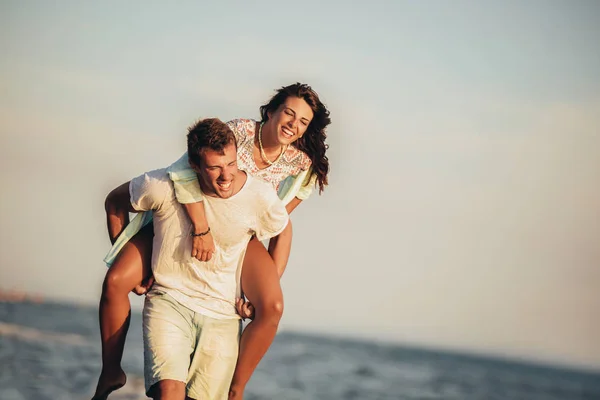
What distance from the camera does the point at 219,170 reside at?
18.5 feet

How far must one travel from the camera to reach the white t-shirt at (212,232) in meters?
5.87

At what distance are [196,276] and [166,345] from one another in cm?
45

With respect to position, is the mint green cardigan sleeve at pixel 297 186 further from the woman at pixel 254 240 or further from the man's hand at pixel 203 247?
the man's hand at pixel 203 247

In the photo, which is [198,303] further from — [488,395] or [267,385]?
[488,395]

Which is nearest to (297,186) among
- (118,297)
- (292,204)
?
(292,204)

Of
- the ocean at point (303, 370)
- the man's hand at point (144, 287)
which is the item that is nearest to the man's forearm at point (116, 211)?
the man's hand at point (144, 287)

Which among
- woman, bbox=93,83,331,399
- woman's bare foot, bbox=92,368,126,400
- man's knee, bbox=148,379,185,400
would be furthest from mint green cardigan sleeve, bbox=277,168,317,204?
woman's bare foot, bbox=92,368,126,400

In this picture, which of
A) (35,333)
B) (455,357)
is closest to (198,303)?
(35,333)

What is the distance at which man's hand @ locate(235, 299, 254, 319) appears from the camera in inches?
239

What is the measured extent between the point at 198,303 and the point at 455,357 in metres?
29.2

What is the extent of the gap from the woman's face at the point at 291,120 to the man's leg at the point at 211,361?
1169mm

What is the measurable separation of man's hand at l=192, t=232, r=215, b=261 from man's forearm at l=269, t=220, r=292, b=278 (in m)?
0.55

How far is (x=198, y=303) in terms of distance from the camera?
603 centimetres

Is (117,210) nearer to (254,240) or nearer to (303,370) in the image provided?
(254,240)
